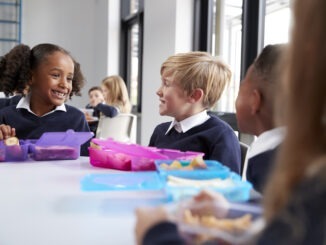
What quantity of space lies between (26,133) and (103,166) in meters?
0.61

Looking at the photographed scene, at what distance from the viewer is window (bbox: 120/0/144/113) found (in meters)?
4.44

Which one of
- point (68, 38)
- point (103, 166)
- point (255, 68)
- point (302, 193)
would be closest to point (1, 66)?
point (103, 166)

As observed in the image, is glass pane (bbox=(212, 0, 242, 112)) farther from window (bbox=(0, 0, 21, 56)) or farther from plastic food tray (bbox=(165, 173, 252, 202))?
window (bbox=(0, 0, 21, 56))

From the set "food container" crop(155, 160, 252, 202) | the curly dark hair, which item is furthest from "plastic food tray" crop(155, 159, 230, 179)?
the curly dark hair

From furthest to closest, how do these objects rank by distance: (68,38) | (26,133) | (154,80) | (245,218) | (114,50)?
(68,38), (114,50), (154,80), (26,133), (245,218)

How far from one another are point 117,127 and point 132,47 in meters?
2.04

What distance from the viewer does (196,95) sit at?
4.62 feet

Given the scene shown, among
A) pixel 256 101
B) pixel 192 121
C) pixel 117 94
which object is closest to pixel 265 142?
pixel 256 101

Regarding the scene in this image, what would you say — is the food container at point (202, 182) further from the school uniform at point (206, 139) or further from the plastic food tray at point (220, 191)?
the school uniform at point (206, 139)

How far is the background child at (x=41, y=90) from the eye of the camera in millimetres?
1503

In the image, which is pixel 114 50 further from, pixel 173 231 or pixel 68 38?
pixel 173 231

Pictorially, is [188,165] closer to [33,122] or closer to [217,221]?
[217,221]

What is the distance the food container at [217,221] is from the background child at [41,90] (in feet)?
3.70

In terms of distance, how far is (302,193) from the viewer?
35 cm
